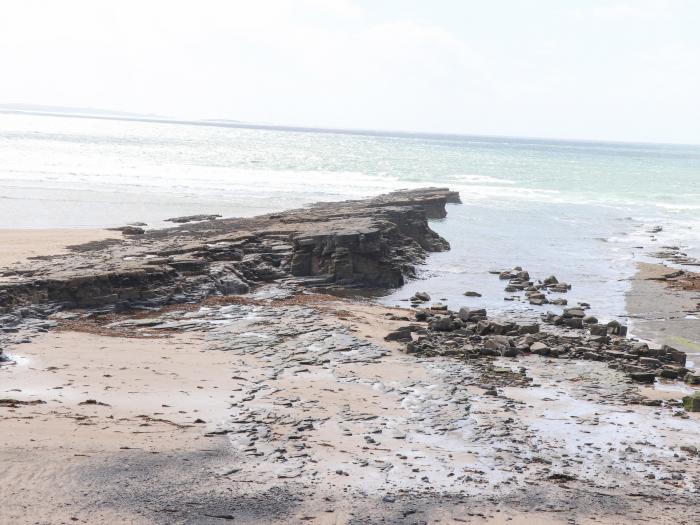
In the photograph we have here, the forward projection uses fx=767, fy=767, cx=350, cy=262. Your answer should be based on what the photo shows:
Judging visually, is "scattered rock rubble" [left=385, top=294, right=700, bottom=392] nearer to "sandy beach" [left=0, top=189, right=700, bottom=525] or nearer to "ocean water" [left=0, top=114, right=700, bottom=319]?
"sandy beach" [left=0, top=189, right=700, bottom=525]

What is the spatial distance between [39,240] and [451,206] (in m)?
31.7

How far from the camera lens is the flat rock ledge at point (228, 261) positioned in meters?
20.4

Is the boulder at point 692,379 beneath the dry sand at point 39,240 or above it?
beneath

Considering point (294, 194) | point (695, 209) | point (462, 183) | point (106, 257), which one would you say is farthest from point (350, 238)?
point (462, 183)

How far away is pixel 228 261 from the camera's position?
25922 millimetres

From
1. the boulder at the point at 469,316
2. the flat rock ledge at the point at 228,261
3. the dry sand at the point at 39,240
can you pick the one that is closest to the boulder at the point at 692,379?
the boulder at the point at 469,316

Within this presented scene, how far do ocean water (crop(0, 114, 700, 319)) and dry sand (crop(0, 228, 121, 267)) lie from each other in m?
3.63

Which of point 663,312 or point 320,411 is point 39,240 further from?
point 663,312

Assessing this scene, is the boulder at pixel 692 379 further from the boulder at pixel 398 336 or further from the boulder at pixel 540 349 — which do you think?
the boulder at pixel 398 336

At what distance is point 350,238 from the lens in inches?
1097

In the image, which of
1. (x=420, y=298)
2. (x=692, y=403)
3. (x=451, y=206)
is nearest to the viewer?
(x=692, y=403)

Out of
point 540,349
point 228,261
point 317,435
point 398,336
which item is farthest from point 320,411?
point 228,261

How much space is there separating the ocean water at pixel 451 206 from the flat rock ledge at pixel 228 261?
1.94 meters

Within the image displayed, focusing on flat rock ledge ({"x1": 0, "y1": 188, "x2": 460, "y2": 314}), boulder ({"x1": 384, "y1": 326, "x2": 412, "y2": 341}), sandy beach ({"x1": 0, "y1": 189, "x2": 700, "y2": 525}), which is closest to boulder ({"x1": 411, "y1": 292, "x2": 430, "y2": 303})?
sandy beach ({"x1": 0, "y1": 189, "x2": 700, "y2": 525})
